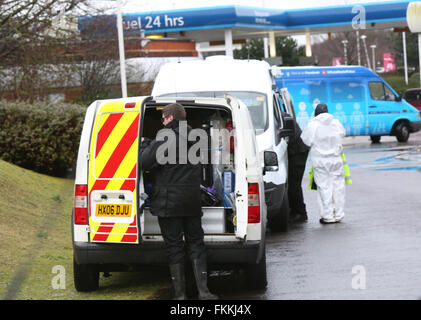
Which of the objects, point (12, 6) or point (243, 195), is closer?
point (243, 195)

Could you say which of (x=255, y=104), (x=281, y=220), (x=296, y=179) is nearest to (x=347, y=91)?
(x=296, y=179)

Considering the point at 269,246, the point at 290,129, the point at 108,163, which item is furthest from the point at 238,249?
the point at 290,129

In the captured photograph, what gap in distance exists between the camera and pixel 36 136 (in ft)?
63.7

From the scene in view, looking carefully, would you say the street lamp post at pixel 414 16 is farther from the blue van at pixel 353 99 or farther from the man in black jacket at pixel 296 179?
the man in black jacket at pixel 296 179

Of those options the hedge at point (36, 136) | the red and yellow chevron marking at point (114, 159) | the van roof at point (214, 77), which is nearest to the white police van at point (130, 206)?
the red and yellow chevron marking at point (114, 159)

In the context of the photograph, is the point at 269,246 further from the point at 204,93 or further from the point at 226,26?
the point at 226,26

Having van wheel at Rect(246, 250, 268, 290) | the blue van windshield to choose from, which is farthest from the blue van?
van wheel at Rect(246, 250, 268, 290)

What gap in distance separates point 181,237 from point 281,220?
4676 millimetres

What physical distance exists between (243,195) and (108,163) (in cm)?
123

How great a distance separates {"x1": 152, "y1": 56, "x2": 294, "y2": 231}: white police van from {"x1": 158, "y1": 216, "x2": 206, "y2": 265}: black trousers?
4.14 meters

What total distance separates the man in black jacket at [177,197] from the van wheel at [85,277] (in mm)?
900

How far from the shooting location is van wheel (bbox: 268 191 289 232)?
39.7 ft

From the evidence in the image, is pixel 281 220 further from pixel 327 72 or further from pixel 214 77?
pixel 327 72

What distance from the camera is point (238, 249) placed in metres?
7.82
